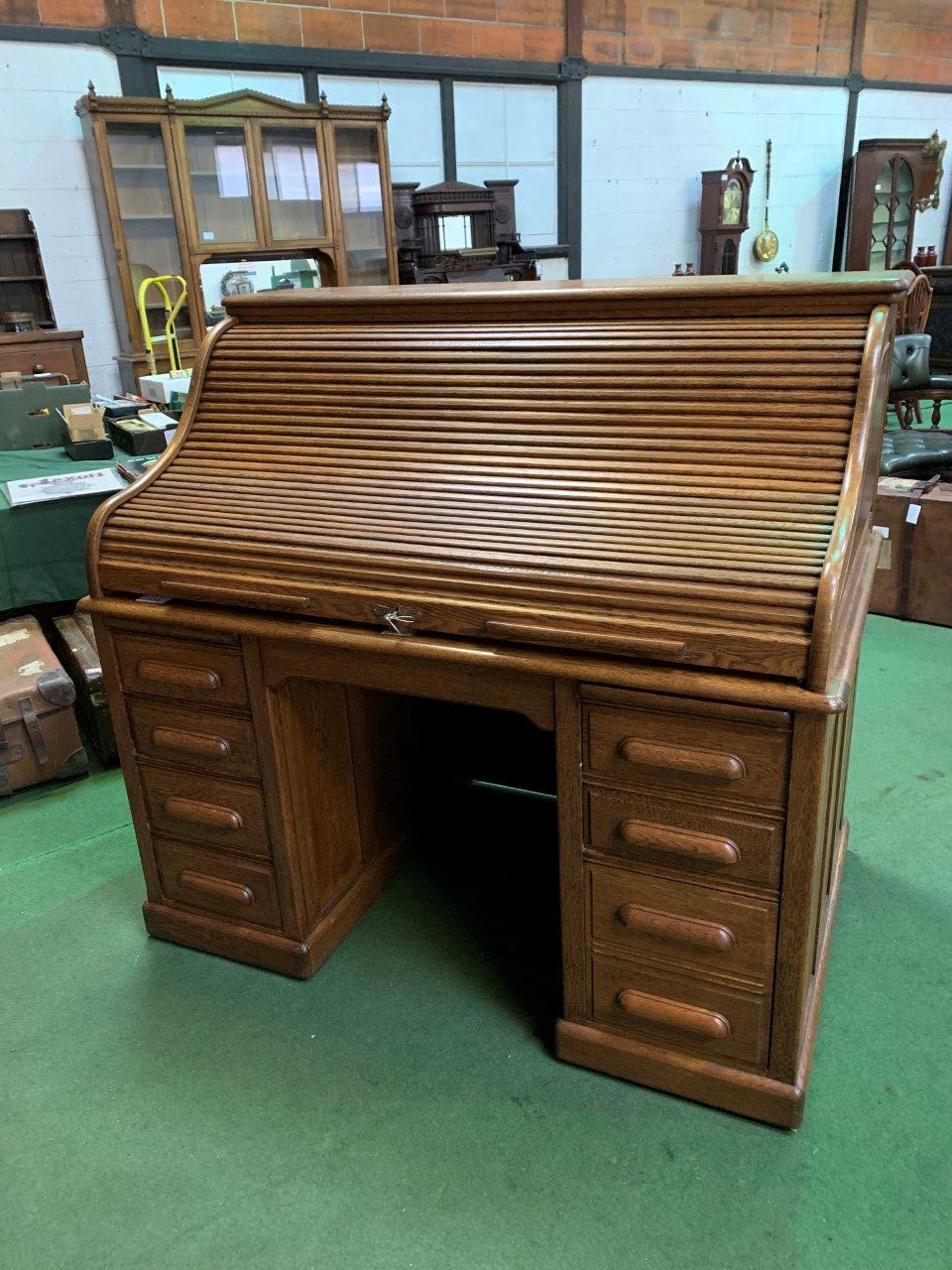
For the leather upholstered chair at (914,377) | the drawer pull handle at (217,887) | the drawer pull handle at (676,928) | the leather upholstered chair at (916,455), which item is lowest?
the drawer pull handle at (217,887)

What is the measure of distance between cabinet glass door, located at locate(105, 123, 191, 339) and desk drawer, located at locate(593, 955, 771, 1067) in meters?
5.10

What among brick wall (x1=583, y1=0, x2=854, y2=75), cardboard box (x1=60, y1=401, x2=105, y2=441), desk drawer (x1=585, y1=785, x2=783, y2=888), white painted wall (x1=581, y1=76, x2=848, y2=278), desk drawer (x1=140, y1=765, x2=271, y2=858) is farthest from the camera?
white painted wall (x1=581, y1=76, x2=848, y2=278)

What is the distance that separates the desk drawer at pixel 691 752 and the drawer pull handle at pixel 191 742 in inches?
A: 30.7

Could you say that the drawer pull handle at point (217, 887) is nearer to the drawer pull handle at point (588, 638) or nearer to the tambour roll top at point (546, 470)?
the tambour roll top at point (546, 470)

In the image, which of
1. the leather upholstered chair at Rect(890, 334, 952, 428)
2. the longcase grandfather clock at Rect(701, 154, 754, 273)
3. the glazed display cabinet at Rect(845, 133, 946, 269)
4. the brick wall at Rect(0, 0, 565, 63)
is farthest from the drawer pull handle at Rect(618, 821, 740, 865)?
the glazed display cabinet at Rect(845, 133, 946, 269)

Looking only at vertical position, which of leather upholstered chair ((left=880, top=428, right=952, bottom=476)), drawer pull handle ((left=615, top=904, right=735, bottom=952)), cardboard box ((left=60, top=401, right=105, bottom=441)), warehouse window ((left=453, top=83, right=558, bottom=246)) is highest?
warehouse window ((left=453, top=83, right=558, bottom=246))

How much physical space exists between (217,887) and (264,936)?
145 mm

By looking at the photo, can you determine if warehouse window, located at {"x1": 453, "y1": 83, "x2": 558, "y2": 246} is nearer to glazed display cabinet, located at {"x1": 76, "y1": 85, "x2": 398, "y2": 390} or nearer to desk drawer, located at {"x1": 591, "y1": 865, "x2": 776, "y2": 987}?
glazed display cabinet, located at {"x1": 76, "y1": 85, "x2": 398, "y2": 390}

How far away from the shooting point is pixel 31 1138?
5.55 feet

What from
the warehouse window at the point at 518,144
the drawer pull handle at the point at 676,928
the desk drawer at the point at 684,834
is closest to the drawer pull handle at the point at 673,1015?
the drawer pull handle at the point at 676,928

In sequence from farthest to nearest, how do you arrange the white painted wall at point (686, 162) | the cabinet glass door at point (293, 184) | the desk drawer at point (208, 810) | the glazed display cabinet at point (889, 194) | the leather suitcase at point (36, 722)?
the glazed display cabinet at point (889, 194) → the white painted wall at point (686, 162) → the cabinet glass door at point (293, 184) → the leather suitcase at point (36, 722) → the desk drawer at point (208, 810)

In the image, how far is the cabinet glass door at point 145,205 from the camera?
5.27 metres

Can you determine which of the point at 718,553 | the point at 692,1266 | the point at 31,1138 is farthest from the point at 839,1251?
the point at 31,1138

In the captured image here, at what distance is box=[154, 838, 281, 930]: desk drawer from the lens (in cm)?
201
